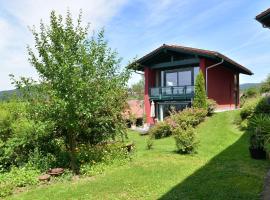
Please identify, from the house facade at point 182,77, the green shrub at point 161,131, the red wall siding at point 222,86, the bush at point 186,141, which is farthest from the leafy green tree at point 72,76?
the red wall siding at point 222,86

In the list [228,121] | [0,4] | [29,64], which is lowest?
[228,121]

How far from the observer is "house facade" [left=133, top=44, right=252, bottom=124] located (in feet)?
83.2

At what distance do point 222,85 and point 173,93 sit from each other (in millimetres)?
4503

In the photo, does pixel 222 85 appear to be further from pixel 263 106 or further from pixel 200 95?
pixel 263 106

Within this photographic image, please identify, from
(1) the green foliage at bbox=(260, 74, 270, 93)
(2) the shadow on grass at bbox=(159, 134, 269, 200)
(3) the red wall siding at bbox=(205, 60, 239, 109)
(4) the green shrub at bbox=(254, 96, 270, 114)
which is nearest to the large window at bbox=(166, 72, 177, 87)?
(3) the red wall siding at bbox=(205, 60, 239, 109)

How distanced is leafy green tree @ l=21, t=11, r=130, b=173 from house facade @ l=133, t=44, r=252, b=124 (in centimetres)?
1423

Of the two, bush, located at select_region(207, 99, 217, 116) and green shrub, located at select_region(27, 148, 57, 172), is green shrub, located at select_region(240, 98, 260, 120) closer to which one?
bush, located at select_region(207, 99, 217, 116)

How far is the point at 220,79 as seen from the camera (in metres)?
27.3

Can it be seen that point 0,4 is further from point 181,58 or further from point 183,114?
point 181,58

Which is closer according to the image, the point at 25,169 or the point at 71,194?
the point at 71,194

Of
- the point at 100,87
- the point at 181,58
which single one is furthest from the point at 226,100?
the point at 100,87

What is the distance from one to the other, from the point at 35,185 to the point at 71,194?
6.31ft

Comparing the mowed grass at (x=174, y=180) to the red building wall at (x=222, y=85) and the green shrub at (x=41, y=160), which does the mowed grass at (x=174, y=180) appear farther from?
the red building wall at (x=222, y=85)

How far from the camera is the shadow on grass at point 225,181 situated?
7.67 m
